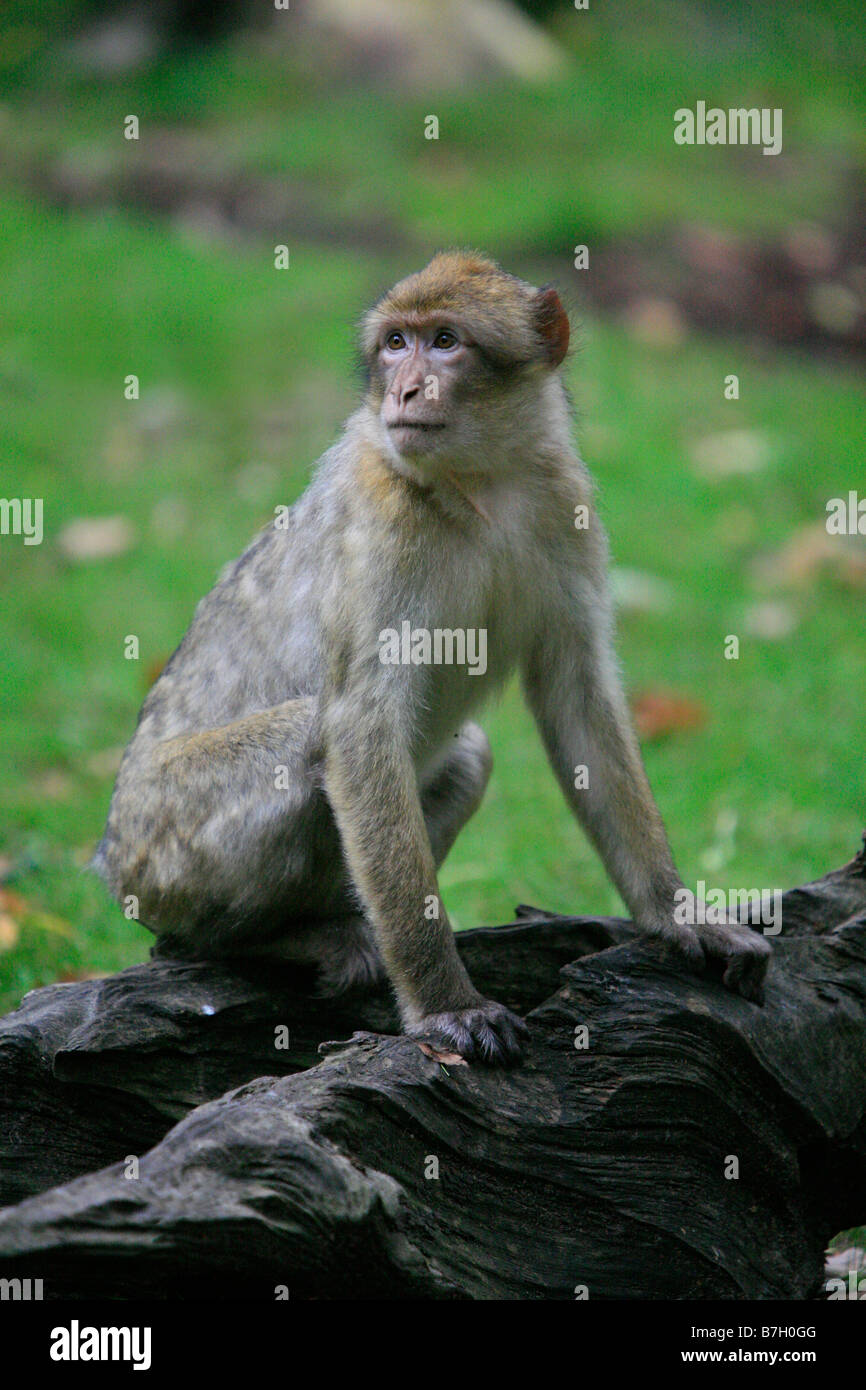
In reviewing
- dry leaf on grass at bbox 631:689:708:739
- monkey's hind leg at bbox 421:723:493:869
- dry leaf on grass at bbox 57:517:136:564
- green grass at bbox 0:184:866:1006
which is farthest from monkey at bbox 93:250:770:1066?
dry leaf on grass at bbox 57:517:136:564

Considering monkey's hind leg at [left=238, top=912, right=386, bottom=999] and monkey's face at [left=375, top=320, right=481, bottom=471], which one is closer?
monkey's face at [left=375, top=320, right=481, bottom=471]

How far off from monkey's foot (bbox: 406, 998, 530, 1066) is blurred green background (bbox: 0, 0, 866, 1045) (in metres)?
2.16

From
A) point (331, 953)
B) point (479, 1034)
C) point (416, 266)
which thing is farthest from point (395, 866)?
point (416, 266)

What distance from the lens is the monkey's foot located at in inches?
177

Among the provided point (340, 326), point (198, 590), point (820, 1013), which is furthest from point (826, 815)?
point (340, 326)

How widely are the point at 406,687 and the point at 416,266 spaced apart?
1001 cm

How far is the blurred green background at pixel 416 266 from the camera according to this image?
8297 mm

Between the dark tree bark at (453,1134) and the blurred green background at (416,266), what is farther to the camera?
the blurred green background at (416,266)

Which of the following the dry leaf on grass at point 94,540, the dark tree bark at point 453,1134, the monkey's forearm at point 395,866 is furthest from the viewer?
the dry leaf on grass at point 94,540

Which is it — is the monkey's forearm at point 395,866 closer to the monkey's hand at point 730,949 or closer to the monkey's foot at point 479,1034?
the monkey's foot at point 479,1034

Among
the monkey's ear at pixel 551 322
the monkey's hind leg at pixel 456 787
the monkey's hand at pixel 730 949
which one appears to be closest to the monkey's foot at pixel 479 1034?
the monkey's hand at pixel 730 949

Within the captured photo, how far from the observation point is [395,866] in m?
4.84

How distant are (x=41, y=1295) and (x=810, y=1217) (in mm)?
2240

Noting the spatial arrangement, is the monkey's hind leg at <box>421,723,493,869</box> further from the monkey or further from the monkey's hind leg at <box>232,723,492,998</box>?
the monkey
